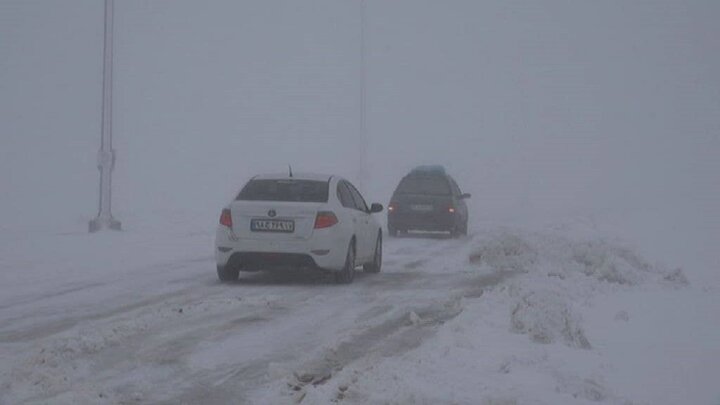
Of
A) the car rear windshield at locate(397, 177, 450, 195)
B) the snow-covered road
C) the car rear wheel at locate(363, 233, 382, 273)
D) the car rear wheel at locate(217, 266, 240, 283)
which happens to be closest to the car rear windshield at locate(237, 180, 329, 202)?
the car rear wheel at locate(217, 266, 240, 283)

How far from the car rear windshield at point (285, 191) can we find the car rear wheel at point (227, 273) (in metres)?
0.92

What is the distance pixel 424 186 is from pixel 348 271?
14416 millimetres

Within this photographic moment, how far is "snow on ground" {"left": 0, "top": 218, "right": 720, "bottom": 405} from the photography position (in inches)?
271

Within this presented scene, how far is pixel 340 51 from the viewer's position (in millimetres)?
189500

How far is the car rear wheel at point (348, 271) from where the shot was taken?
13.9m

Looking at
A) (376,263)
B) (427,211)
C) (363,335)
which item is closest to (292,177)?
(376,263)

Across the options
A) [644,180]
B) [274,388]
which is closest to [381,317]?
[274,388]

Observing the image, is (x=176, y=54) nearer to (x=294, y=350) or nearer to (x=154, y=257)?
(x=154, y=257)

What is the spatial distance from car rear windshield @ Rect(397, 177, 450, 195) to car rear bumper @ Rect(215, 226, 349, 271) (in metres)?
14.0

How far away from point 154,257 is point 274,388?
469 inches

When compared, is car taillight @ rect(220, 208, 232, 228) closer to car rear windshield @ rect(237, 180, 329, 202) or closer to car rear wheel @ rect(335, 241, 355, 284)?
car rear windshield @ rect(237, 180, 329, 202)

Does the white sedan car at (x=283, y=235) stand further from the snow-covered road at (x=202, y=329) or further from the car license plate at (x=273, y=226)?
the snow-covered road at (x=202, y=329)

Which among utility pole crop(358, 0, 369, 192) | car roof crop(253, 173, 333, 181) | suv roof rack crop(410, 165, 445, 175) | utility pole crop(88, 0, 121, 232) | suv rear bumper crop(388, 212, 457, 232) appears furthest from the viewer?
utility pole crop(358, 0, 369, 192)

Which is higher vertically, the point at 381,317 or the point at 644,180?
the point at 644,180
